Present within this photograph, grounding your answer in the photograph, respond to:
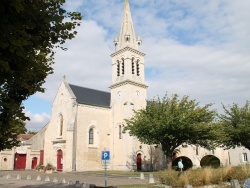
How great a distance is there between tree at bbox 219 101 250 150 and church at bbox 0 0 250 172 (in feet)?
14.6

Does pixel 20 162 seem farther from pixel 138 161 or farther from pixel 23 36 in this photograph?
pixel 23 36

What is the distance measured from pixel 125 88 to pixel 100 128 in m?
6.03

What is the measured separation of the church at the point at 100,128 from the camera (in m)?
30.5

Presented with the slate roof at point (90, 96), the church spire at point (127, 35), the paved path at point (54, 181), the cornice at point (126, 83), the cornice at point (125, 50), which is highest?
the church spire at point (127, 35)

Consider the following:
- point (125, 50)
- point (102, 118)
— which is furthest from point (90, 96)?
point (125, 50)

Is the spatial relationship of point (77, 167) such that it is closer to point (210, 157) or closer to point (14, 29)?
point (210, 157)

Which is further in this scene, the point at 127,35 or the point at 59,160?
the point at 127,35

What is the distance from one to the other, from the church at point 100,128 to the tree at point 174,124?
6.78 metres

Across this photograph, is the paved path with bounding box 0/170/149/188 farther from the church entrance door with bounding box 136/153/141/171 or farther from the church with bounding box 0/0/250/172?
the church entrance door with bounding box 136/153/141/171

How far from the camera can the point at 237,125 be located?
89.1 feet

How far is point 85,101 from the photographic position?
32688 mm

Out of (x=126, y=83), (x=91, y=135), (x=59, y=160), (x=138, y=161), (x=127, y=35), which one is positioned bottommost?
(x=138, y=161)

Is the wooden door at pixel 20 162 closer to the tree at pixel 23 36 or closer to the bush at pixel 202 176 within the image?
the bush at pixel 202 176

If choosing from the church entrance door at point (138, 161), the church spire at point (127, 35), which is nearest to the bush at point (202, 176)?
the church entrance door at point (138, 161)
